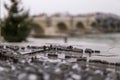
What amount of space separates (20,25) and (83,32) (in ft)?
61.2

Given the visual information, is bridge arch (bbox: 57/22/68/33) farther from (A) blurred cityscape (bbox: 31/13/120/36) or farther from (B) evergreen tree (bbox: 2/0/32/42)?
(B) evergreen tree (bbox: 2/0/32/42)

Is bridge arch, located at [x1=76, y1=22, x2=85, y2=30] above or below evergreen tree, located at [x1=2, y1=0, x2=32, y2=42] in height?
above

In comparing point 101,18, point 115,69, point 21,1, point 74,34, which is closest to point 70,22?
point 74,34

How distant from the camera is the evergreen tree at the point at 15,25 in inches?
398

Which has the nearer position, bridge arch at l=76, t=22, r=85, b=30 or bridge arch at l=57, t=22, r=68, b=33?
bridge arch at l=57, t=22, r=68, b=33

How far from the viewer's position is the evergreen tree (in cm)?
1011

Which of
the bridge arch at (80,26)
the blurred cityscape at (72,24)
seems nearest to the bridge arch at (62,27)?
the blurred cityscape at (72,24)

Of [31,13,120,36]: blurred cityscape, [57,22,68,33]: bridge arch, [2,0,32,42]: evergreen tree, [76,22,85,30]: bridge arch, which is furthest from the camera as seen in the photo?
[76,22,85,30]: bridge arch

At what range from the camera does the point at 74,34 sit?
88.6ft

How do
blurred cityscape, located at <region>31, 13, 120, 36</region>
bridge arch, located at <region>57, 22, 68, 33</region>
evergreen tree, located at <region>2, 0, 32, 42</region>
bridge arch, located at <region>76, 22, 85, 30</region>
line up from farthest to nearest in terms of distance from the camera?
bridge arch, located at <region>76, 22, 85, 30</region> < bridge arch, located at <region>57, 22, 68, 33</region> < blurred cityscape, located at <region>31, 13, 120, 36</region> < evergreen tree, located at <region>2, 0, 32, 42</region>

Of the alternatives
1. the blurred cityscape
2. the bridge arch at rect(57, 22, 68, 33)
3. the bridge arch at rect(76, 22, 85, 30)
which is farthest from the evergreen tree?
the bridge arch at rect(76, 22, 85, 30)

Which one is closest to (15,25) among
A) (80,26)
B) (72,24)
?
(72,24)

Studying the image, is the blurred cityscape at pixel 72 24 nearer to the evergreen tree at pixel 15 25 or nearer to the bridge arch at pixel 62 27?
the bridge arch at pixel 62 27

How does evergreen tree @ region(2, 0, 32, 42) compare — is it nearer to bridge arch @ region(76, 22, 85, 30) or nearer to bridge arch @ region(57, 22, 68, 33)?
bridge arch @ region(57, 22, 68, 33)
